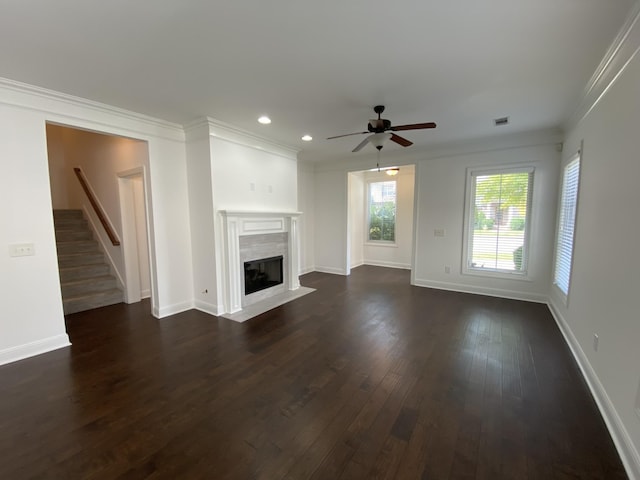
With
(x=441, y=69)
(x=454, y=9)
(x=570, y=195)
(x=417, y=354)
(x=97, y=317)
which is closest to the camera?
(x=454, y=9)

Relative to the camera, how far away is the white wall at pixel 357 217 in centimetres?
743

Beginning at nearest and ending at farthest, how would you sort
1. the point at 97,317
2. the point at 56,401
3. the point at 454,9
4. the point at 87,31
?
1. the point at 454,9
2. the point at 87,31
3. the point at 56,401
4. the point at 97,317

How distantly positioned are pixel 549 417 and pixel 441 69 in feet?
9.74

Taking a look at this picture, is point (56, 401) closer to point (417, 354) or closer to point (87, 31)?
point (87, 31)

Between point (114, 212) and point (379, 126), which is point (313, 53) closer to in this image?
point (379, 126)

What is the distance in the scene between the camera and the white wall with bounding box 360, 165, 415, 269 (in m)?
7.28

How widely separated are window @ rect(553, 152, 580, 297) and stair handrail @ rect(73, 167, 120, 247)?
663 centimetres

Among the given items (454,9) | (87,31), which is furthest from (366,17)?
(87,31)

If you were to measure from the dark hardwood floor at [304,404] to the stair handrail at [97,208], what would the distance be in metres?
1.48

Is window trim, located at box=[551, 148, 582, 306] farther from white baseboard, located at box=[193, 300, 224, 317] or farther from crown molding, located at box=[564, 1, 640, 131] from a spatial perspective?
white baseboard, located at box=[193, 300, 224, 317]

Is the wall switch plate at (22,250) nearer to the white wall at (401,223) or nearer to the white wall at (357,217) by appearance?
the white wall at (357,217)

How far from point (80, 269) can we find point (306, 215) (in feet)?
14.5

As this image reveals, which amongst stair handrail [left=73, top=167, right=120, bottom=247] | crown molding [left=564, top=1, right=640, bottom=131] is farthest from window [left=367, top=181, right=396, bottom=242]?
stair handrail [left=73, top=167, right=120, bottom=247]

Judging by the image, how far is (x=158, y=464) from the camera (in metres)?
1.67
